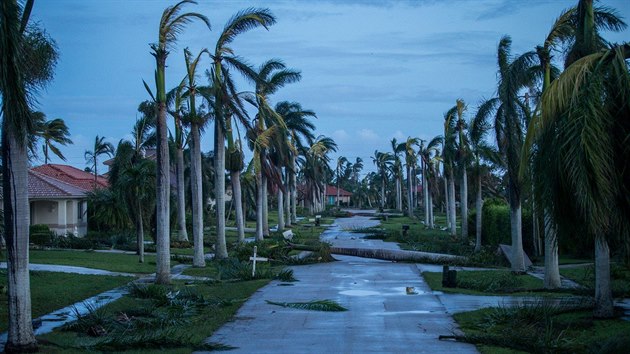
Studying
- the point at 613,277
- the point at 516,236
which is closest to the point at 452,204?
the point at 516,236

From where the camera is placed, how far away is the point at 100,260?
28.7 metres

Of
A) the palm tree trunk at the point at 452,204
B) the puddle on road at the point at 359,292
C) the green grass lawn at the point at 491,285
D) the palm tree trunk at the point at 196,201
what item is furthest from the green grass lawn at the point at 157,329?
the palm tree trunk at the point at 452,204

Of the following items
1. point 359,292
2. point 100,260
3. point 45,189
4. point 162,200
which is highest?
point 45,189

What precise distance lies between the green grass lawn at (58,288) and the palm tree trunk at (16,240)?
8.28 feet

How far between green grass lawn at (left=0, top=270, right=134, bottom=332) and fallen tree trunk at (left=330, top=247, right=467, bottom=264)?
13.8 meters

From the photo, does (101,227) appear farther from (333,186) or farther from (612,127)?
(333,186)

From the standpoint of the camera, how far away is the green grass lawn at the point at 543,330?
11094 mm

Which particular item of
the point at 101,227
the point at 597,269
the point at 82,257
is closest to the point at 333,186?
the point at 101,227

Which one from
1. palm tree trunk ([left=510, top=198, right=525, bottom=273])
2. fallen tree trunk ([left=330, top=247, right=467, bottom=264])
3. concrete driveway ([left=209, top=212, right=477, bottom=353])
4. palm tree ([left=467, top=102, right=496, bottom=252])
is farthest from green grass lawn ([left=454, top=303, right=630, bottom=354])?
fallen tree trunk ([left=330, top=247, right=467, bottom=264])

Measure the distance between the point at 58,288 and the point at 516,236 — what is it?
1530 centimetres

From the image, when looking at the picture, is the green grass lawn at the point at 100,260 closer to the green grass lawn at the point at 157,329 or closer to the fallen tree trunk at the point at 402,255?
the green grass lawn at the point at 157,329

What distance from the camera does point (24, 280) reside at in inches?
421

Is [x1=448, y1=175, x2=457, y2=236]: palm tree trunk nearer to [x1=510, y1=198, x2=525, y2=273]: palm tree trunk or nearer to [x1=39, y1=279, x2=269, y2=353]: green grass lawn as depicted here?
[x1=510, y1=198, x2=525, y2=273]: palm tree trunk

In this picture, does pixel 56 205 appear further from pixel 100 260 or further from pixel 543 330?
A: pixel 543 330
